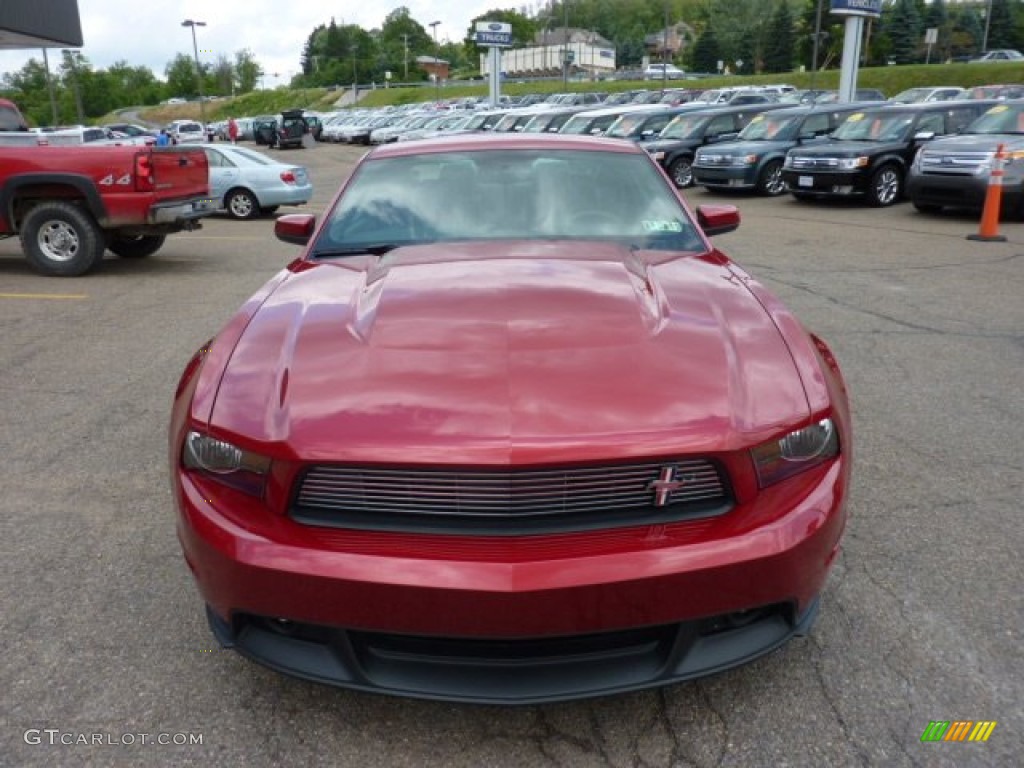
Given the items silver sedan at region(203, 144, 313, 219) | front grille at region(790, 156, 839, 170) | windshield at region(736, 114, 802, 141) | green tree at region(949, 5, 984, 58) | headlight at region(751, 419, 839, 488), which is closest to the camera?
headlight at region(751, 419, 839, 488)

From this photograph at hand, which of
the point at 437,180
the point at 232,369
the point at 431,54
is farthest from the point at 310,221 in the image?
the point at 431,54

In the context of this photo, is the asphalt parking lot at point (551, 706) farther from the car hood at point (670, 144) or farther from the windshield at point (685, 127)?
the windshield at point (685, 127)

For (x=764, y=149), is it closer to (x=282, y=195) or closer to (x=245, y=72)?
(x=282, y=195)

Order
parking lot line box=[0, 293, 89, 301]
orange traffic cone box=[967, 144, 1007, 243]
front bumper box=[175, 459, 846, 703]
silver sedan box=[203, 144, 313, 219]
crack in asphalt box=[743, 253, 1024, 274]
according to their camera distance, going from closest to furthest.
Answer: front bumper box=[175, 459, 846, 703] < parking lot line box=[0, 293, 89, 301] < crack in asphalt box=[743, 253, 1024, 274] < orange traffic cone box=[967, 144, 1007, 243] < silver sedan box=[203, 144, 313, 219]

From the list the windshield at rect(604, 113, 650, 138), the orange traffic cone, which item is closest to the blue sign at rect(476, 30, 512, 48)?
the windshield at rect(604, 113, 650, 138)

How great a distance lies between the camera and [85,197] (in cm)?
950

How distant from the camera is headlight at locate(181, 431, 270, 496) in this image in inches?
86.8

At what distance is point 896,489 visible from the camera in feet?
12.4

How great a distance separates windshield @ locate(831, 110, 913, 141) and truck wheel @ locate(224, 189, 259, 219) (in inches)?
440

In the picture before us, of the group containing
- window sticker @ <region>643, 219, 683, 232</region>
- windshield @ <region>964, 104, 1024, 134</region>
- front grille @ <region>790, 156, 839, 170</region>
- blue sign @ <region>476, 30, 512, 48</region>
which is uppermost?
blue sign @ <region>476, 30, 512, 48</region>

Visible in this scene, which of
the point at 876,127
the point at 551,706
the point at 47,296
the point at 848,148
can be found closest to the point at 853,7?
the point at 876,127

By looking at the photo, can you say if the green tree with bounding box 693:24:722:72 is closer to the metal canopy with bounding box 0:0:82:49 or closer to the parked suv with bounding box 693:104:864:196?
the metal canopy with bounding box 0:0:82:49

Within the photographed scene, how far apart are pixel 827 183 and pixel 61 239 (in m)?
12.1

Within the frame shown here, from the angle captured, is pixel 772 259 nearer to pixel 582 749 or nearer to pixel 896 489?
pixel 896 489
